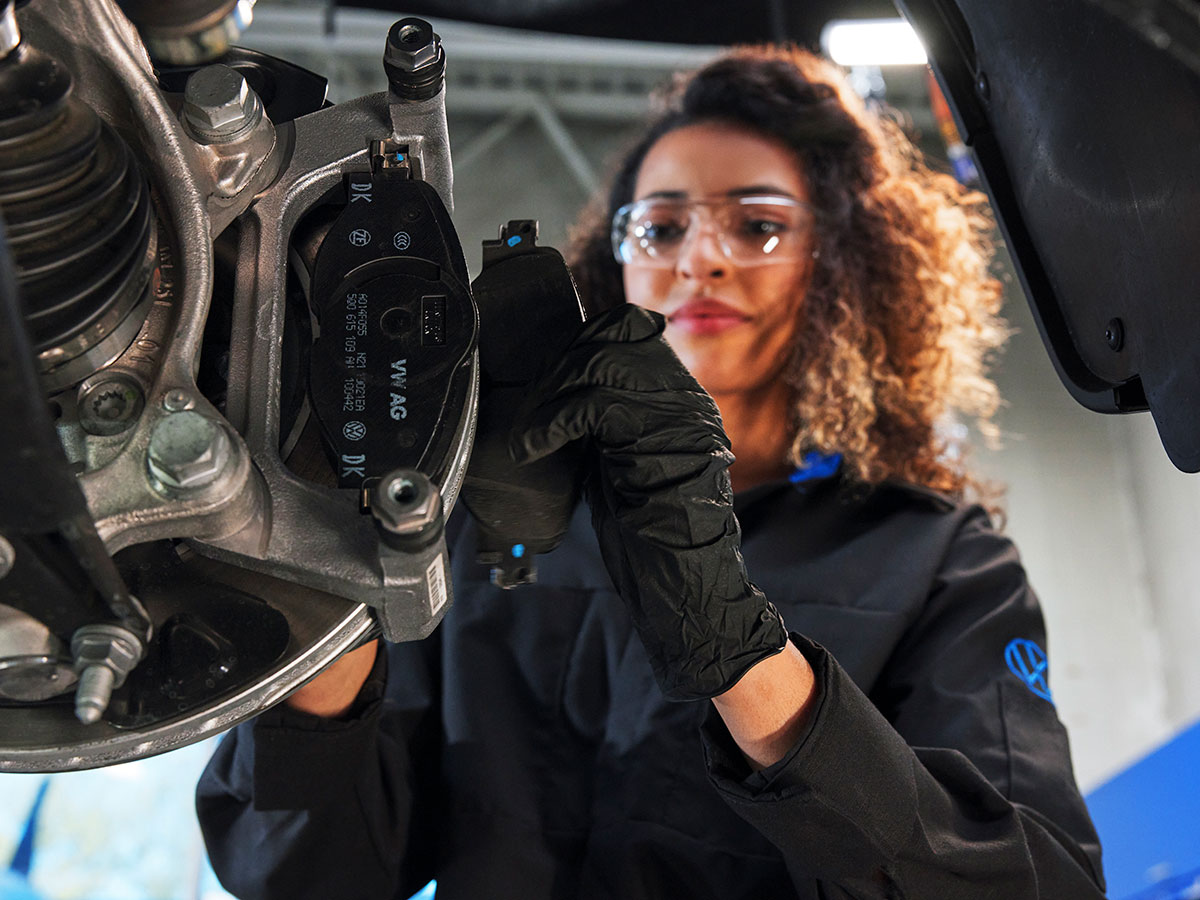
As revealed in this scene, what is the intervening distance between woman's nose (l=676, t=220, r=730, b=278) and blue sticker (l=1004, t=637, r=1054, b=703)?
0.63 metres

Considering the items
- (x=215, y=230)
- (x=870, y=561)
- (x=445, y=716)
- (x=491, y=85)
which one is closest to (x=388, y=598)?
(x=215, y=230)

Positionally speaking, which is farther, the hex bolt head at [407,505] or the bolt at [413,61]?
the bolt at [413,61]

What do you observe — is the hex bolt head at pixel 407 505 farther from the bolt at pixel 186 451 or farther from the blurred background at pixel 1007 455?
the blurred background at pixel 1007 455

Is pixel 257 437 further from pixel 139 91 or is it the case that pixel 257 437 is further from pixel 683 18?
pixel 683 18

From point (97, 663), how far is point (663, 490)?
413mm

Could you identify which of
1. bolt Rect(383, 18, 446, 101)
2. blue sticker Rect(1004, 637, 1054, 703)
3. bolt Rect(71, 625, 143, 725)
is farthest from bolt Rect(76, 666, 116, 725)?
blue sticker Rect(1004, 637, 1054, 703)

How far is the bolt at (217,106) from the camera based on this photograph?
726 mm

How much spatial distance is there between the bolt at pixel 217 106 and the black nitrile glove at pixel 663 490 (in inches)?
10.7

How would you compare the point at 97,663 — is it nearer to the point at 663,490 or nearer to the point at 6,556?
the point at 6,556

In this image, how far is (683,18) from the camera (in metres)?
2.44

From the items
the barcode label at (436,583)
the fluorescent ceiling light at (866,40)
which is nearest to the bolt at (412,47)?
the barcode label at (436,583)

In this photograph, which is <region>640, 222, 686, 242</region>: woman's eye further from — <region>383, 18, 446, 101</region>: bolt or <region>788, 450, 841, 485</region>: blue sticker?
<region>383, 18, 446, 101</region>: bolt

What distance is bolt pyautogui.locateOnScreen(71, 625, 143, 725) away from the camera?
2.02 ft

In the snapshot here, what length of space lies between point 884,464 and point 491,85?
4021mm
